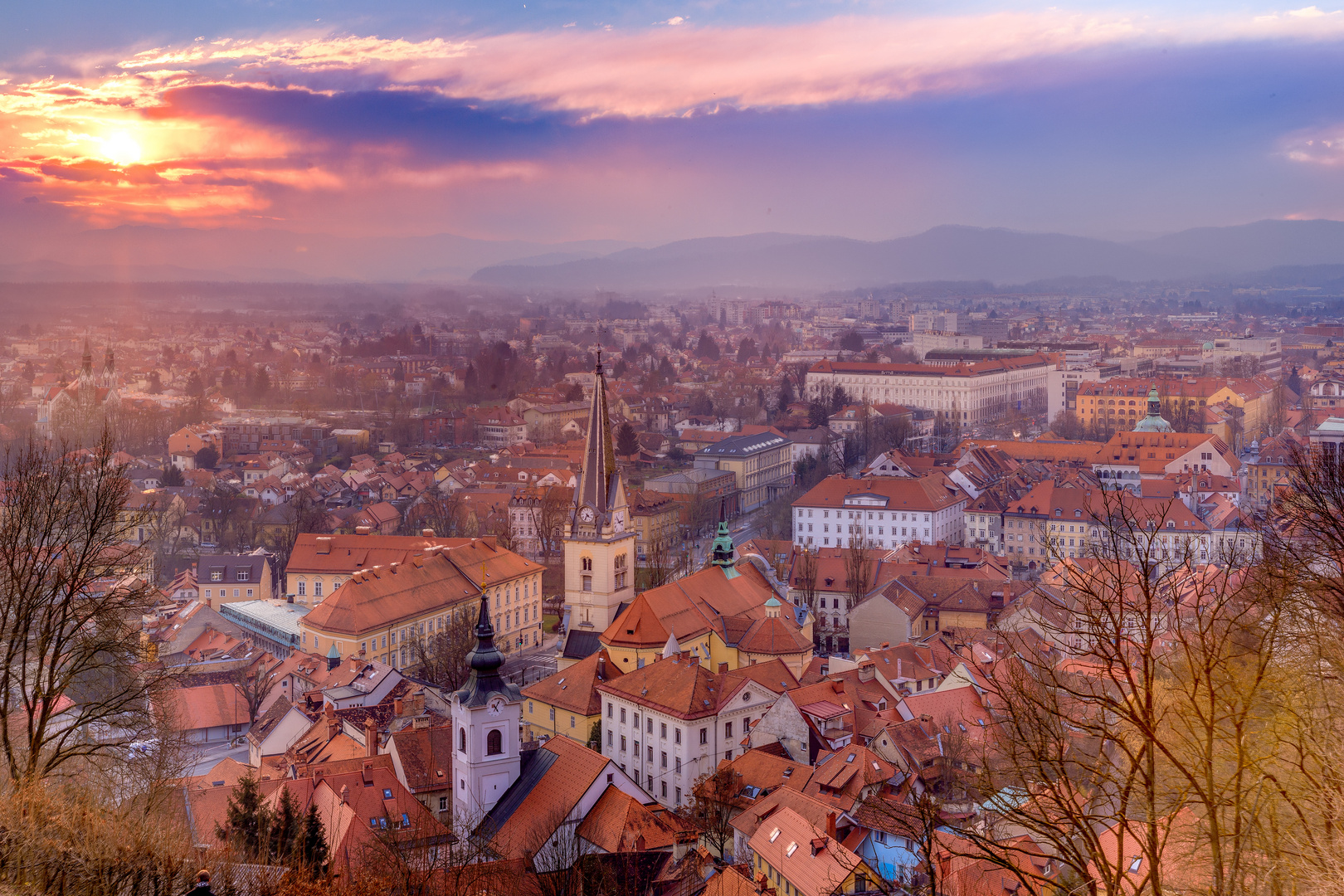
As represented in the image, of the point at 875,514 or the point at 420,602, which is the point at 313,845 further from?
the point at 875,514

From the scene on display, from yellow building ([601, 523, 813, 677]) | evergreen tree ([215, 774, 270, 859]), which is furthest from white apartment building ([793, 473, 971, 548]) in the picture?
evergreen tree ([215, 774, 270, 859])

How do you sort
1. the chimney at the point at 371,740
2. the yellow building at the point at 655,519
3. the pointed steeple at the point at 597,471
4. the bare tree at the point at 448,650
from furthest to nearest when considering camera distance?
1. the yellow building at the point at 655,519
2. the pointed steeple at the point at 597,471
3. the bare tree at the point at 448,650
4. the chimney at the point at 371,740

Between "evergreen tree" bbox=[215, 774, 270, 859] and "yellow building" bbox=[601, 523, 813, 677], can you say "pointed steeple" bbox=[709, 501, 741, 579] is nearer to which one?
"yellow building" bbox=[601, 523, 813, 677]

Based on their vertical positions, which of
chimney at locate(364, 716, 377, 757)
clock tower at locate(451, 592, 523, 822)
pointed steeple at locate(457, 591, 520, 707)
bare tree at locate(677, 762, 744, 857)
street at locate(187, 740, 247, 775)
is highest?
pointed steeple at locate(457, 591, 520, 707)

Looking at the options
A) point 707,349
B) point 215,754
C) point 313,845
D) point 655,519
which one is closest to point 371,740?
point 215,754

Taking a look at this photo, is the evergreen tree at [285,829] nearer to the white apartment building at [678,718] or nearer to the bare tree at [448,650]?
the white apartment building at [678,718]

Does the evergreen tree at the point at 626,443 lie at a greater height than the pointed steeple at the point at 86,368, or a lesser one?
lesser

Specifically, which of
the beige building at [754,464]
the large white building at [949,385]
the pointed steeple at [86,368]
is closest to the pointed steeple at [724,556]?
the beige building at [754,464]

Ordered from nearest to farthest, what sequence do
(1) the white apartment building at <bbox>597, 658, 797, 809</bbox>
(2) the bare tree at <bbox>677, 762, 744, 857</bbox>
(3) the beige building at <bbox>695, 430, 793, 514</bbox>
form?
1. (2) the bare tree at <bbox>677, 762, 744, 857</bbox>
2. (1) the white apartment building at <bbox>597, 658, 797, 809</bbox>
3. (3) the beige building at <bbox>695, 430, 793, 514</bbox>
